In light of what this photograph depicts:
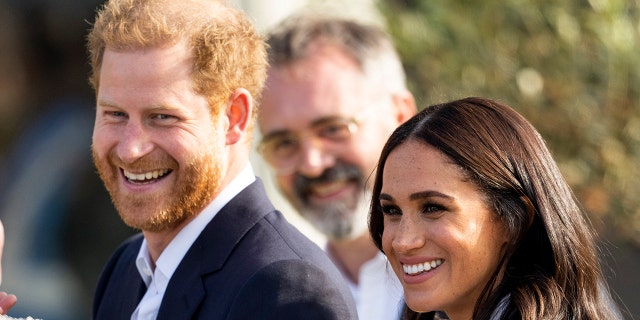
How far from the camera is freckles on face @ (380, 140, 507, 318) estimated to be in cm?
255

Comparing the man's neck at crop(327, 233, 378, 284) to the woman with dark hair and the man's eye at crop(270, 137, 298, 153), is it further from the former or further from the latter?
the woman with dark hair

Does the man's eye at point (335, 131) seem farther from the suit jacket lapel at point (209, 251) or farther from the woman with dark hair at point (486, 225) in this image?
the woman with dark hair at point (486, 225)

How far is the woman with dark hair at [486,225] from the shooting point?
255 cm

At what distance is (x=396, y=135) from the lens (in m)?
2.75

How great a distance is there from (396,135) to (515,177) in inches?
12.6

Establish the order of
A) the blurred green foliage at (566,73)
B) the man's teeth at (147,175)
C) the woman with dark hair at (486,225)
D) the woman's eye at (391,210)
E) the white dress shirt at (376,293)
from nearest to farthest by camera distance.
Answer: the woman with dark hair at (486,225) → the woman's eye at (391,210) → the man's teeth at (147,175) → the white dress shirt at (376,293) → the blurred green foliage at (566,73)

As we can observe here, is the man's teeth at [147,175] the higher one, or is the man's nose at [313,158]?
the man's teeth at [147,175]

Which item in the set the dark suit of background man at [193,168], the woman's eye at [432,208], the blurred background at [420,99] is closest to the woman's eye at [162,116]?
the dark suit of background man at [193,168]

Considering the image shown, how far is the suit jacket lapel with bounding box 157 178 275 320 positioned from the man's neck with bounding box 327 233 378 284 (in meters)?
1.31

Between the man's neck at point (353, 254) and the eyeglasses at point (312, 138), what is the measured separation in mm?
379

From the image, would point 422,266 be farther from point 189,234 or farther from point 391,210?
point 189,234

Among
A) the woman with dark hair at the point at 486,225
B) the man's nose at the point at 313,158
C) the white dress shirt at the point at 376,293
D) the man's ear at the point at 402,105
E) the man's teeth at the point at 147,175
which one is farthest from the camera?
the man's ear at the point at 402,105

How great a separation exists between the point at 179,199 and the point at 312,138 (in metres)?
1.34

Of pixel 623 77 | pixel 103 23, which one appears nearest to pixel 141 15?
pixel 103 23
